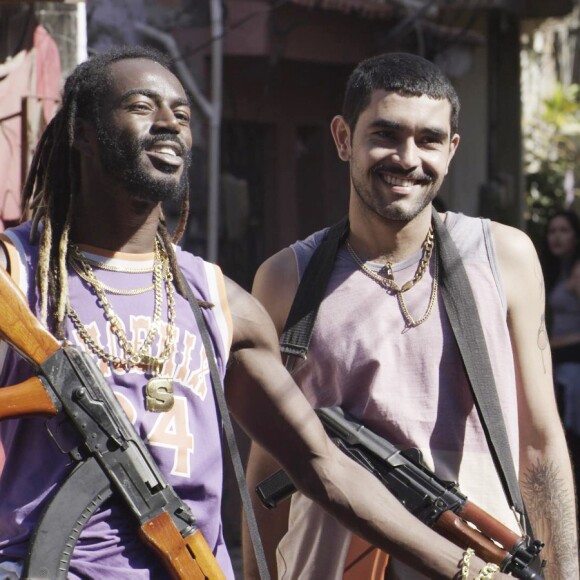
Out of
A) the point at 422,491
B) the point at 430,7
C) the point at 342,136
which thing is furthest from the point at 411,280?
the point at 430,7

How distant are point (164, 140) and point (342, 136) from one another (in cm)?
122

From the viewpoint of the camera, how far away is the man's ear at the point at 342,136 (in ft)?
13.6

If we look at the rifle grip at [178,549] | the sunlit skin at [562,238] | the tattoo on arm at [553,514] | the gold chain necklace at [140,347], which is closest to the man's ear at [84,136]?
the gold chain necklace at [140,347]

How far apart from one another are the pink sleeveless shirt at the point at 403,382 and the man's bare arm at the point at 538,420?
50 mm

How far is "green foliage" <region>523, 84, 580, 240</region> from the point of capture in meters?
12.5

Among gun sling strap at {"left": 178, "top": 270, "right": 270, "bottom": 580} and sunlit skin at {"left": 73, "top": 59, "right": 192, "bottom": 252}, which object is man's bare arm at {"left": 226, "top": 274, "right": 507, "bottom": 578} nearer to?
gun sling strap at {"left": 178, "top": 270, "right": 270, "bottom": 580}

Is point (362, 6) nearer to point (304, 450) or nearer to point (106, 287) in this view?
point (304, 450)

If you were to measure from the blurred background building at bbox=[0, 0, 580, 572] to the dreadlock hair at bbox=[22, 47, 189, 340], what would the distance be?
6.35 feet

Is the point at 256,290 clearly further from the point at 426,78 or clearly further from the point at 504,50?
the point at 504,50

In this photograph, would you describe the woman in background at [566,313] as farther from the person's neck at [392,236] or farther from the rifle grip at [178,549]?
the rifle grip at [178,549]

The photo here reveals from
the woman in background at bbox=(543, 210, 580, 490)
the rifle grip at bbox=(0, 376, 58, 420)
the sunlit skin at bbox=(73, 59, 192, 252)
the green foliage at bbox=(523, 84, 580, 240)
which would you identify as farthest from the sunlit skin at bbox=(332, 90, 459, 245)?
the green foliage at bbox=(523, 84, 580, 240)

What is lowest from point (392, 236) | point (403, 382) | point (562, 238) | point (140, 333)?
point (403, 382)

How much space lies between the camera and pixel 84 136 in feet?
10.3

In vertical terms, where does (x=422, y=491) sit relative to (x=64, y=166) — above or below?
below
